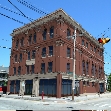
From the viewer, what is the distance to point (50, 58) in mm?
33500

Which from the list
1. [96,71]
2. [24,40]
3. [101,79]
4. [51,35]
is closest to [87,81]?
[96,71]

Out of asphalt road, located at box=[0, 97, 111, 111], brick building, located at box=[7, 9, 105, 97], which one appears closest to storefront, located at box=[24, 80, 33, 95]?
brick building, located at box=[7, 9, 105, 97]

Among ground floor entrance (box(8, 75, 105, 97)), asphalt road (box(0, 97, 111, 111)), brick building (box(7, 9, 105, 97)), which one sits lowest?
asphalt road (box(0, 97, 111, 111))

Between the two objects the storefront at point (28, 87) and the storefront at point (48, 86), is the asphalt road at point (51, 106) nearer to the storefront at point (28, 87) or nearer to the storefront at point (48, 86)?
the storefront at point (48, 86)

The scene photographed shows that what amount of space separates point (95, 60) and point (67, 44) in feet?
55.8

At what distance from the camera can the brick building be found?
32438 millimetres

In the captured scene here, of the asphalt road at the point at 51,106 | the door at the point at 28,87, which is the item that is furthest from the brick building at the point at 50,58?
the asphalt road at the point at 51,106

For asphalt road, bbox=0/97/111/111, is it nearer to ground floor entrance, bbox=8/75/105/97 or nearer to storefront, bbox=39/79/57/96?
ground floor entrance, bbox=8/75/105/97

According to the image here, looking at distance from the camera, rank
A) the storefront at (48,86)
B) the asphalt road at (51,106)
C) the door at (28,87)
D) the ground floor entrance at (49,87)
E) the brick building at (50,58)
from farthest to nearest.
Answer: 1. the door at (28,87)
2. the brick building at (50,58)
3. the storefront at (48,86)
4. the ground floor entrance at (49,87)
5. the asphalt road at (51,106)

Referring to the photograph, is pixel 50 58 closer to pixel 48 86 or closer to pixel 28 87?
pixel 48 86

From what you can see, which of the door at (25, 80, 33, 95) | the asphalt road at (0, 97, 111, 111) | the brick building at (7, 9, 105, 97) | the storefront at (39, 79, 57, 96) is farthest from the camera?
the door at (25, 80, 33, 95)

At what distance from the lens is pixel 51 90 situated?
3228 centimetres

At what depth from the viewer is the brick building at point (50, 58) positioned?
3244 cm

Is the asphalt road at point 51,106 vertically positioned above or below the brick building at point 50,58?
below
